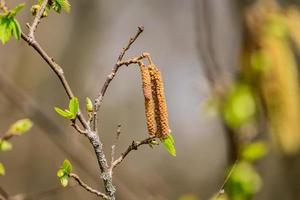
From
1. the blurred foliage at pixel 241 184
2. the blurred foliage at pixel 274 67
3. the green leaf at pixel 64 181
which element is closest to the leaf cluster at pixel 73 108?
the green leaf at pixel 64 181

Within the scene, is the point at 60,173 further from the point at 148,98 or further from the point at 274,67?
the point at 274,67

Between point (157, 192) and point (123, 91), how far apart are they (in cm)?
161

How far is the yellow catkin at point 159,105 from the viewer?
0.83 m

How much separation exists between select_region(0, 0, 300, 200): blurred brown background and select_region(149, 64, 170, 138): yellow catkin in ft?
4.10

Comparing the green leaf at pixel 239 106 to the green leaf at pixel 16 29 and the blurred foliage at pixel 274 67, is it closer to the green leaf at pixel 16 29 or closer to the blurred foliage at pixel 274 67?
the blurred foliage at pixel 274 67

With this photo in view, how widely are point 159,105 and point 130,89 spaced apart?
281cm

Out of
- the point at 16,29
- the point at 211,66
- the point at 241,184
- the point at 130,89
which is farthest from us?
the point at 130,89

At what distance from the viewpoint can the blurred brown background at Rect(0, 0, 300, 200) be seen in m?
2.80

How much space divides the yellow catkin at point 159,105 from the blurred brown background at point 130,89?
125cm

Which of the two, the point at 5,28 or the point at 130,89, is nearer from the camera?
the point at 5,28

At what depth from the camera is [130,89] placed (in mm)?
3639

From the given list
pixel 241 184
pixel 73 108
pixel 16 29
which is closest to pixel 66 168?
pixel 73 108

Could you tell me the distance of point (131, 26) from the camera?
3592 millimetres

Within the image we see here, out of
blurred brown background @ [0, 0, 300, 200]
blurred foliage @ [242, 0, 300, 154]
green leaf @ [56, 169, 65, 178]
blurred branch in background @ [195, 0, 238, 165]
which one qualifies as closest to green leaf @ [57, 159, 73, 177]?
green leaf @ [56, 169, 65, 178]
